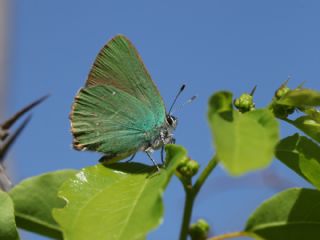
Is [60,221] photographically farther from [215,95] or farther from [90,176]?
[215,95]

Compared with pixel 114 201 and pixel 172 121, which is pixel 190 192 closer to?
pixel 114 201

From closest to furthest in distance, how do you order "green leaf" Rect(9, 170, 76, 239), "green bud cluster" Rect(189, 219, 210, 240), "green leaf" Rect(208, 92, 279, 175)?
"green leaf" Rect(208, 92, 279, 175) → "green bud cluster" Rect(189, 219, 210, 240) → "green leaf" Rect(9, 170, 76, 239)

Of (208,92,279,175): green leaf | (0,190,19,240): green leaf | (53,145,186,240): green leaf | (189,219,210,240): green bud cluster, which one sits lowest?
(0,190,19,240): green leaf

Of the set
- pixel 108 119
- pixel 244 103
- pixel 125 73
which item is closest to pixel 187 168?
pixel 244 103

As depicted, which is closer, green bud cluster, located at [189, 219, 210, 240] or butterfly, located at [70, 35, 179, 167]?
green bud cluster, located at [189, 219, 210, 240]

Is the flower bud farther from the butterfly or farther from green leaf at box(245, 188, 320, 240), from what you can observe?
the butterfly

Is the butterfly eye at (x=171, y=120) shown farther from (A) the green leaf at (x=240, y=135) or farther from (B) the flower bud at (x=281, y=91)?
(A) the green leaf at (x=240, y=135)

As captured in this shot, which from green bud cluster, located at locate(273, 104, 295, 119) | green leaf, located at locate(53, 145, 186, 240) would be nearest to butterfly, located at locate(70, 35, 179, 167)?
green leaf, located at locate(53, 145, 186, 240)

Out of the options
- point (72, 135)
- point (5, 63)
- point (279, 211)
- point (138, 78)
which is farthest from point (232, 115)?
point (5, 63)
